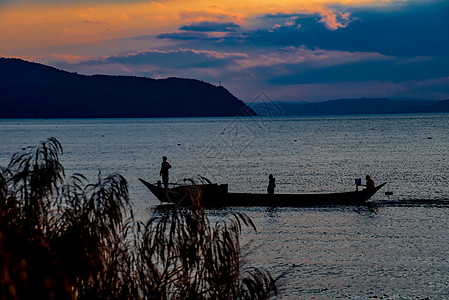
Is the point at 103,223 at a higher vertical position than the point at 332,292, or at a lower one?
higher

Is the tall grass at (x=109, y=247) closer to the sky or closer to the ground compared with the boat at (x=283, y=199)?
closer to the sky

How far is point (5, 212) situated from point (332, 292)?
13.7 m

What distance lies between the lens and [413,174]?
61.6 m

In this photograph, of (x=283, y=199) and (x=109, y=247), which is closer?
(x=109, y=247)

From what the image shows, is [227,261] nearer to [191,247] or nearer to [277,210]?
[191,247]

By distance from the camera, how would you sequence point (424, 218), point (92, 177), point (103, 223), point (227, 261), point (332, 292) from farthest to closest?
1. point (92, 177)
2. point (424, 218)
3. point (332, 292)
4. point (103, 223)
5. point (227, 261)

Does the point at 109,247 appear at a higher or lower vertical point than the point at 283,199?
higher

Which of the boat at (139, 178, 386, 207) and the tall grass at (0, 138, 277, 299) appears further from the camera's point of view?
the boat at (139, 178, 386, 207)

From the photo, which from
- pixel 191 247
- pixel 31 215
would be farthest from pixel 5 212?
pixel 191 247

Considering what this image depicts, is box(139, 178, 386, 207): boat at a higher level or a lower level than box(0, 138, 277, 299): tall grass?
lower

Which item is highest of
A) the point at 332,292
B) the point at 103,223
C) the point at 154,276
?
the point at 103,223

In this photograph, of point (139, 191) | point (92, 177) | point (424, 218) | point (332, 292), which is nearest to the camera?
point (332, 292)

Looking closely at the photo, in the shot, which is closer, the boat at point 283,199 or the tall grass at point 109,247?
the tall grass at point 109,247

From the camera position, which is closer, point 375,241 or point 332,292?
point 332,292
